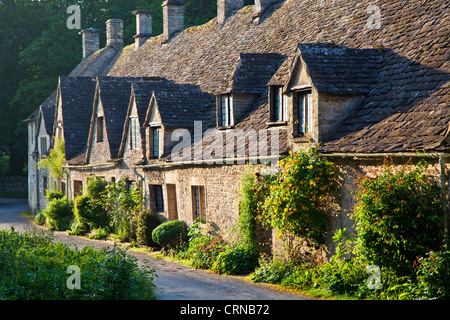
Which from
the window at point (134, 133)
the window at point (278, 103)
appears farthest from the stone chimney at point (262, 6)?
the window at point (278, 103)

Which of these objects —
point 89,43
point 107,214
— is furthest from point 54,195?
point 89,43

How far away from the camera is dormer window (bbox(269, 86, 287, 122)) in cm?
1675

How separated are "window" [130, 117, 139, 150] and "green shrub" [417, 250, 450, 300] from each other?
15176 millimetres

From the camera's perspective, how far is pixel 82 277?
11.5 meters

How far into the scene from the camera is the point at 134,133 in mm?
24125

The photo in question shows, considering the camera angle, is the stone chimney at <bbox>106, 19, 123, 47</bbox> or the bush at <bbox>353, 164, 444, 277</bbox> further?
the stone chimney at <bbox>106, 19, 123, 47</bbox>

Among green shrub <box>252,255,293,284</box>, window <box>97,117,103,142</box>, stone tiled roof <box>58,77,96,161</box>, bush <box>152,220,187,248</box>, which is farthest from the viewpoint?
stone tiled roof <box>58,77,96,161</box>

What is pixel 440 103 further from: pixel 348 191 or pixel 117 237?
pixel 117 237

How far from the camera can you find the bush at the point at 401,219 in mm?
10859

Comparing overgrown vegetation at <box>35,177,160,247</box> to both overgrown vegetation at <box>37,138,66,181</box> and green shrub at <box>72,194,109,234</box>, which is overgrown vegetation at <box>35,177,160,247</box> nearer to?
green shrub at <box>72,194,109,234</box>

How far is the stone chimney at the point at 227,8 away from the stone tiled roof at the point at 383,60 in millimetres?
3919

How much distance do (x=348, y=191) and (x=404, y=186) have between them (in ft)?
7.06

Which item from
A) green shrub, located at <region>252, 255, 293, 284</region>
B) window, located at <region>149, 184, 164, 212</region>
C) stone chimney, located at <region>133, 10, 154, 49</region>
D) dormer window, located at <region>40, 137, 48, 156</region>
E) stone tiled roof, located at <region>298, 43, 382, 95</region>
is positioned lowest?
green shrub, located at <region>252, 255, 293, 284</region>

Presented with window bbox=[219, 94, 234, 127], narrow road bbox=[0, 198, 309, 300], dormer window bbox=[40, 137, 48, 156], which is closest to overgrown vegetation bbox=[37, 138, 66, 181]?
dormer window bbox=[40, 137, 48, 156]
